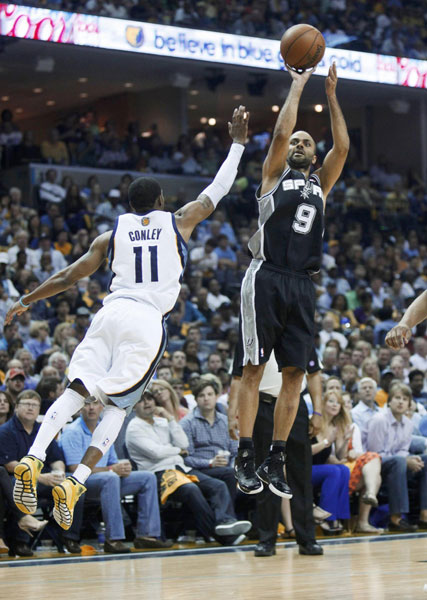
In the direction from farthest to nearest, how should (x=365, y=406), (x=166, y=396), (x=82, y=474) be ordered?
(x=365, y=406)
(x=166, y=396)
(x=82, y=474)

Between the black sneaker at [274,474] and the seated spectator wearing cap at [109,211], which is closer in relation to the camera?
the black sneaker at [274,474]

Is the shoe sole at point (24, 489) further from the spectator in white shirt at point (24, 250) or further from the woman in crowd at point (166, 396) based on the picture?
the spectator in white shirt at point (24, 250)

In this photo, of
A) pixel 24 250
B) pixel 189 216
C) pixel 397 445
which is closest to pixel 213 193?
pixel 189 216

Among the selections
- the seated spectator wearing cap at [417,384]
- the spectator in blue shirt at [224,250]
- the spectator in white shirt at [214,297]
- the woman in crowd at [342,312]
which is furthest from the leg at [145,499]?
the spectator in blue shirt at [224,250]

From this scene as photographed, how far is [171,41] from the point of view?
65.7ft

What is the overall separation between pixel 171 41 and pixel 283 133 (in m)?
14.2

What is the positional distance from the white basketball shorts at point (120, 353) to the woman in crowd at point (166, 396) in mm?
4096

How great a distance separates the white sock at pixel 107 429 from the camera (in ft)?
20.4

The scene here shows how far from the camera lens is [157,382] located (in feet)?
34.3

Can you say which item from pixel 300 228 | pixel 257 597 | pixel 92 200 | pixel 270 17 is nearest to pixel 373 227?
pixel 270 17

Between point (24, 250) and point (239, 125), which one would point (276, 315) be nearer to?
point (239, 125)

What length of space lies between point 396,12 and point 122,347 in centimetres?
2118

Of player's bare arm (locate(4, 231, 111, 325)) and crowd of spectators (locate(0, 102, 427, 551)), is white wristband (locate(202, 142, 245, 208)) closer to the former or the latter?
player's bare arm (locate(4, 231, 111, 325))

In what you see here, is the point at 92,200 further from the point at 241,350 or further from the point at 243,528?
the point at 241,350
